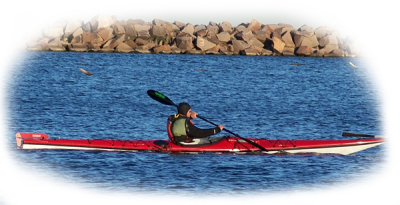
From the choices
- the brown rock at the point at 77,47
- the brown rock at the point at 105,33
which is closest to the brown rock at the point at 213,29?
the brown rock at the point at 105,33

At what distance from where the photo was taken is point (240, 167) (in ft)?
49.0

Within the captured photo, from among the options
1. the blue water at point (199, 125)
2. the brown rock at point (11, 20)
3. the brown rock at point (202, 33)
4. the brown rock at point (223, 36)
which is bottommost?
the blue water at point (199, 125)

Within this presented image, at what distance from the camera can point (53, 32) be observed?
71500 mm

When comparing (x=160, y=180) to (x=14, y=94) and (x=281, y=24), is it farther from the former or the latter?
(x=281, y=24)

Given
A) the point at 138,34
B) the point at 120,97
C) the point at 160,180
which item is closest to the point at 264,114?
the point at 120,97

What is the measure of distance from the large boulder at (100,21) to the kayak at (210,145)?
56.0 meters

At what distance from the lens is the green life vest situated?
15609 millimetres

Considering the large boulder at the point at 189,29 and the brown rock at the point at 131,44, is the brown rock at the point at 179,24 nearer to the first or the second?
the large boulder at the point at 189,29

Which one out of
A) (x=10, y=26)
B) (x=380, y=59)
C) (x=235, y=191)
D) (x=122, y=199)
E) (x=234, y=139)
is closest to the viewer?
(x=122, y=199)

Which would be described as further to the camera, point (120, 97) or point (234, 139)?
point (120, 97)

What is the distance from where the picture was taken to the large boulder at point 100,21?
234 ft

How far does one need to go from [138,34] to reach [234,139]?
58.2 m

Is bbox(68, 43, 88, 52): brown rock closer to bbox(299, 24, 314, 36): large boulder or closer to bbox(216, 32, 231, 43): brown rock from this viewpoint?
bbox(216, 32, 231, 43): brown rock

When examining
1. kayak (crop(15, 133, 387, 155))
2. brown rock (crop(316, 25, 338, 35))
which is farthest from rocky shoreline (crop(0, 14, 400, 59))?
kayak (crop(15, 133, 387, 155))
